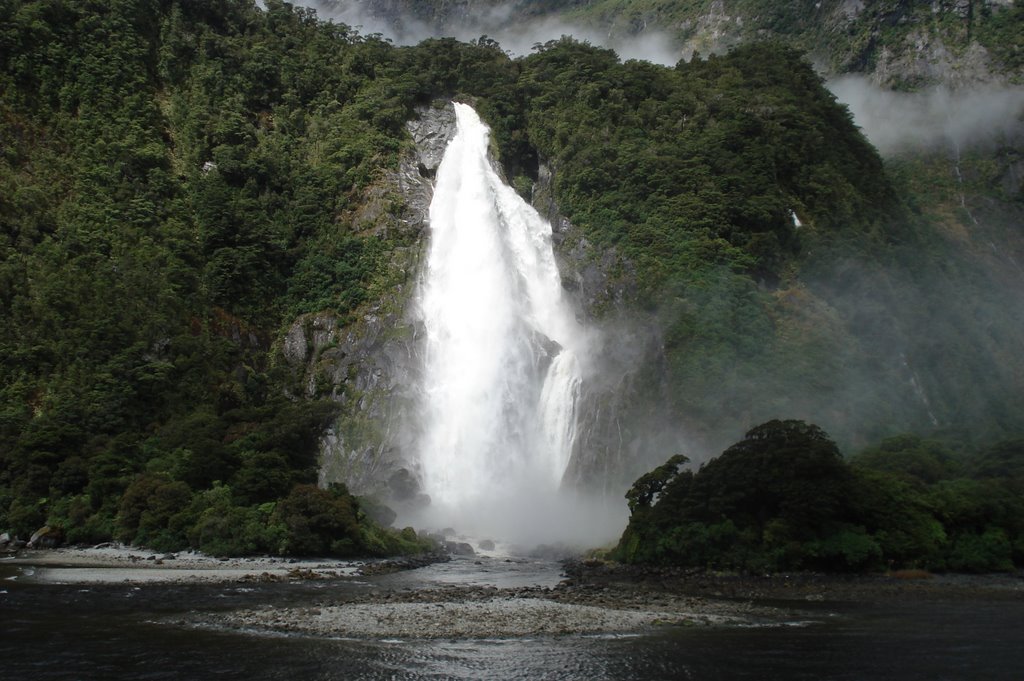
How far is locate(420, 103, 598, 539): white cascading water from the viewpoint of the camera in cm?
5181

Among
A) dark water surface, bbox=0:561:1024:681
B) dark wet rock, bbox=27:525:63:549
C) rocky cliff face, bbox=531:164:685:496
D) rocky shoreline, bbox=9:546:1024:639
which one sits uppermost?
rocky cliff face, bbox=531:164:685:496

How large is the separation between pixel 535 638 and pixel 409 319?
42.6 meters

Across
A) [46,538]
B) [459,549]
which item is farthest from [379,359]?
[46,538]

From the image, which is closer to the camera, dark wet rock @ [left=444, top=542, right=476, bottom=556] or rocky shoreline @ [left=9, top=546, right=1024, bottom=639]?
rocky shoreline @ [left=9, top=546, right=1024, bottom=639]

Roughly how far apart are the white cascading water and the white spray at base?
80 millimetres

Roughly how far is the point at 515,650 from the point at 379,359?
135 feet

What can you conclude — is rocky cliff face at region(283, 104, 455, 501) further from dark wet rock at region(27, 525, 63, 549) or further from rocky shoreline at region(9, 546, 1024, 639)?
rocky shoreline at region(9, 546, 1024, 639)

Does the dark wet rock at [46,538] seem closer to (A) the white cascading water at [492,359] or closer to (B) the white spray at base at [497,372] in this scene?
(B) the white spray at base at [497,372]

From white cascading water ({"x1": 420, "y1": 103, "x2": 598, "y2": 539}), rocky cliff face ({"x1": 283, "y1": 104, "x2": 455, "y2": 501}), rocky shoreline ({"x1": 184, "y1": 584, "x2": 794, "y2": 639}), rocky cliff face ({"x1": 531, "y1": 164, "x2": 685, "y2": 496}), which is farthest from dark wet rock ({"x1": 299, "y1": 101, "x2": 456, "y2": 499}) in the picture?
rocky shoreline ({"x1": 184, "y1": 584, "x2": 794, "y2": 639})

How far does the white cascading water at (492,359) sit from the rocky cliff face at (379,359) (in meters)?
1.35

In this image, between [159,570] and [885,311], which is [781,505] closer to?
[159,570]

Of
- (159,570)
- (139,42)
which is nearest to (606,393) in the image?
(159,570)

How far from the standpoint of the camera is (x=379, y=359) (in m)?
58.2

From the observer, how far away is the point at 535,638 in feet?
64.5
